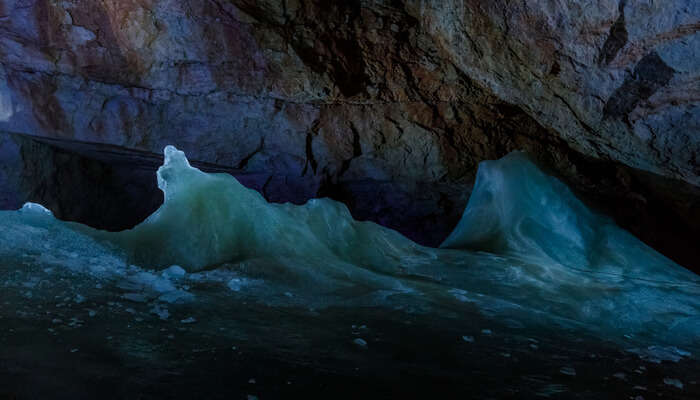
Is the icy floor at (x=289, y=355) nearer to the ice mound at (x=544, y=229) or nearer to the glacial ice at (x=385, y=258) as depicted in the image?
the glacial ice at (x=385, y=258)

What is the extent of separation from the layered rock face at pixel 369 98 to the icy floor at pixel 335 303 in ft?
1.90

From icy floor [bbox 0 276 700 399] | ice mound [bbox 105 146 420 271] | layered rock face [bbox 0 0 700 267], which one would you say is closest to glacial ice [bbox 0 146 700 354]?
ice mound [bbox 105 146 420 271]

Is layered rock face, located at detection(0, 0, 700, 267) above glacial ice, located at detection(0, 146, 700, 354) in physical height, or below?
above

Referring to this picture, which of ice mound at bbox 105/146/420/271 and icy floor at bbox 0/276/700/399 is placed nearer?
icy floor at bbox 0/276/700/399

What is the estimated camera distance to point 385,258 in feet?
12.1

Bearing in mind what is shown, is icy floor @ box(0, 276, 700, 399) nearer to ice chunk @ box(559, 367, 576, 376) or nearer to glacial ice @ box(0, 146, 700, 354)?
ice chunk @ box(559, 367, 576, 376)

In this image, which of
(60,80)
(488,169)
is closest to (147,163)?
(60,80)

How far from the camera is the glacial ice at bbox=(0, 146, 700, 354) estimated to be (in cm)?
255

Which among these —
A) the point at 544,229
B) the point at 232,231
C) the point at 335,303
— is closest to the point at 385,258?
the point at 232,231

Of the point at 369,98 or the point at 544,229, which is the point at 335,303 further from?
the point at 369,98

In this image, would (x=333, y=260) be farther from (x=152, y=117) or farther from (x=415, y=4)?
(x=152, y=117)

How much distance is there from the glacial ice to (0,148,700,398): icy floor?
0.02 m

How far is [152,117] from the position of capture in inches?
202

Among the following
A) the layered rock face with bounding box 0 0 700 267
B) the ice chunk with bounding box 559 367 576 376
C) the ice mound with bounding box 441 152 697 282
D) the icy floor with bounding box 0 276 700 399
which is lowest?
the icy floor with bounding box 0 276 700 399
